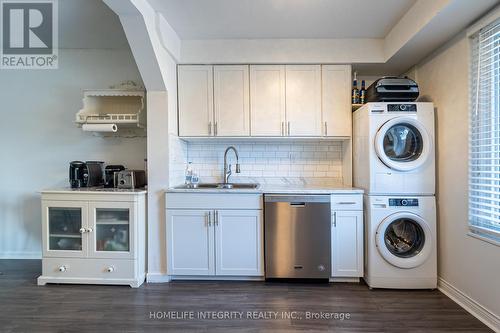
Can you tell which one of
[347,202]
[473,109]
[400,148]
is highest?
[473,109]

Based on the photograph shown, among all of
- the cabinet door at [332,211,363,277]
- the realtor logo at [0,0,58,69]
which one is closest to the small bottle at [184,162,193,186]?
the cabinet door at [332,211,363,277]

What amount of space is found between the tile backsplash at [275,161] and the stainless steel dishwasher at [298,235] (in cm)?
72

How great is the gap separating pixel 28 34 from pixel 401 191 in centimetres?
409

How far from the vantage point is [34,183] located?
3104mm

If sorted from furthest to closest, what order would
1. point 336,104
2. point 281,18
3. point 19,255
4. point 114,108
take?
point 19,255, point 114,108, point 336,104, point 281,18

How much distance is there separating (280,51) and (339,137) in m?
1.15

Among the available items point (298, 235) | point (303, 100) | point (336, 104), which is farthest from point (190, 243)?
point (336, 104)

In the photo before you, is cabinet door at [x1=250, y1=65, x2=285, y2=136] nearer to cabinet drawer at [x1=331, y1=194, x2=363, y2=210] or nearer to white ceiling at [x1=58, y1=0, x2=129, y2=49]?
cabinet drawer at [x1=331, y1=194, x2=363, y2=210]

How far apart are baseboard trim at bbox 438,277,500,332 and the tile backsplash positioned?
1.42 meters

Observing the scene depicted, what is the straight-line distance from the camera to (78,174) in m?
2.65

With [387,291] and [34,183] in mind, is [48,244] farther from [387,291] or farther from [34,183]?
[387,291]

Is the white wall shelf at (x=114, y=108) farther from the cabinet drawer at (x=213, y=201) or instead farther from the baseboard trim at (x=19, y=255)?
the baseboard trim at (x=19, y=255)

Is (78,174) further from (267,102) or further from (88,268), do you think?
(267,102)

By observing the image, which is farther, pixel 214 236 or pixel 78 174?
pixel 78 174
